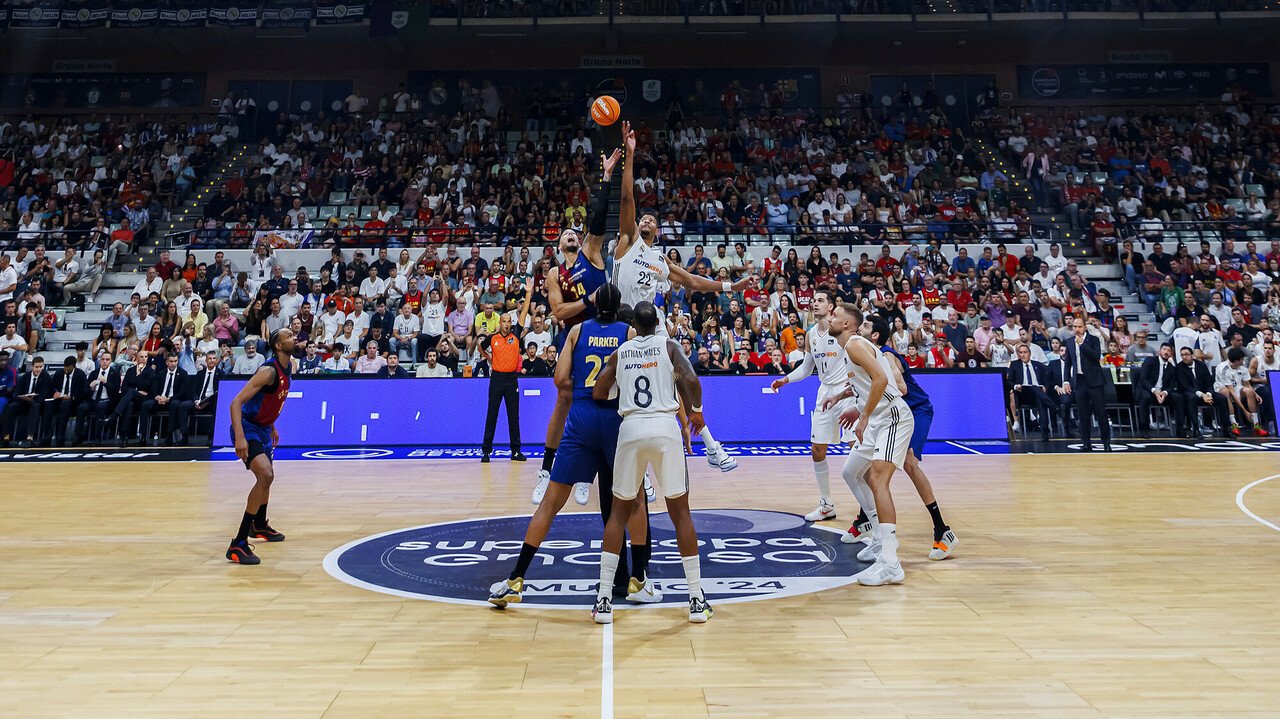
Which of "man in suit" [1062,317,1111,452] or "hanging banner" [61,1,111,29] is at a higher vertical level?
"hanging banner" [61,1,111,29]

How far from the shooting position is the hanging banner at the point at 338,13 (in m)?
25.0

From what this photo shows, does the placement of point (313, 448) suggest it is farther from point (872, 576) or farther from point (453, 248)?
point (872, 576)

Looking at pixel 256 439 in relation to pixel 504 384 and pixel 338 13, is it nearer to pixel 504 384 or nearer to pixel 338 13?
pixel 504 384

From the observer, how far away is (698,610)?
4938 mm

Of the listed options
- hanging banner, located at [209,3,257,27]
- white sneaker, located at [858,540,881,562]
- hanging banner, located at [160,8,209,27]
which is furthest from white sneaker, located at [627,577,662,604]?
hanging banner, located at [160,8,209,27]

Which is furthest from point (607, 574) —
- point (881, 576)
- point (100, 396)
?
point (100, 396)

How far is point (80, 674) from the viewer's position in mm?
4109

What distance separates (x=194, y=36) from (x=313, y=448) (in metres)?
18.9

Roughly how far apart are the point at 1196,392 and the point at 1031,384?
2936 mm

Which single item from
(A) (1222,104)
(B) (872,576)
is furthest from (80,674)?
(A) (1222,104)

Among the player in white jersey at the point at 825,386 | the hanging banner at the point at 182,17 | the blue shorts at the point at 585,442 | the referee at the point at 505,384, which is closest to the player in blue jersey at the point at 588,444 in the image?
the blue shorts at the point at 585,442

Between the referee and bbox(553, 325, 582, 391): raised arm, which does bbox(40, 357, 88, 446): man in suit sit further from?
bbox(553, 325, 582, 391): raised arm

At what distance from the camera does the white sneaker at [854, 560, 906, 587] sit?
Result: 18.7 ft

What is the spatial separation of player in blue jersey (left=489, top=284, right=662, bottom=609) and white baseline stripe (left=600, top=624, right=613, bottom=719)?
67cm
